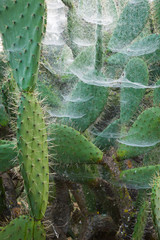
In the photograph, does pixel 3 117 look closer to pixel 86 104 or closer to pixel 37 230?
pixel 86 104

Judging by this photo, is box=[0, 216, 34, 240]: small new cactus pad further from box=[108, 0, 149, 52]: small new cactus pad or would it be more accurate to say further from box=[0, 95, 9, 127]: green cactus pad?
box=[108, 0, 149, 52]: small new cactus pad

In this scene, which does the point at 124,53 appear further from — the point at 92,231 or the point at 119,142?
the point at 92,231

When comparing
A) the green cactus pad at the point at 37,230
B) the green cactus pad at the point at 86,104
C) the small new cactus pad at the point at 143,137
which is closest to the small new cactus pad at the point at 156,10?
the green cactus pad at the point at 86,104

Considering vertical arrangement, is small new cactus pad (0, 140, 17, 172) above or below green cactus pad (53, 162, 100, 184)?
above

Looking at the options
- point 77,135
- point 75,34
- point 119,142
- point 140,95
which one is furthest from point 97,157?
point 75,34

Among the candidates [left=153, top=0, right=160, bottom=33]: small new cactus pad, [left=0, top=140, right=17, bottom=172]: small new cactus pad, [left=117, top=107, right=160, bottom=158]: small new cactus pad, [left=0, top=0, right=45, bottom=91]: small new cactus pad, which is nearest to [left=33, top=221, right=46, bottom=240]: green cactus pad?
[left=0, top=140, right=17, bottom=172]: small new cactus pad

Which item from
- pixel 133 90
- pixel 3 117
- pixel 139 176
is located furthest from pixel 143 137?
pixel 3 117
